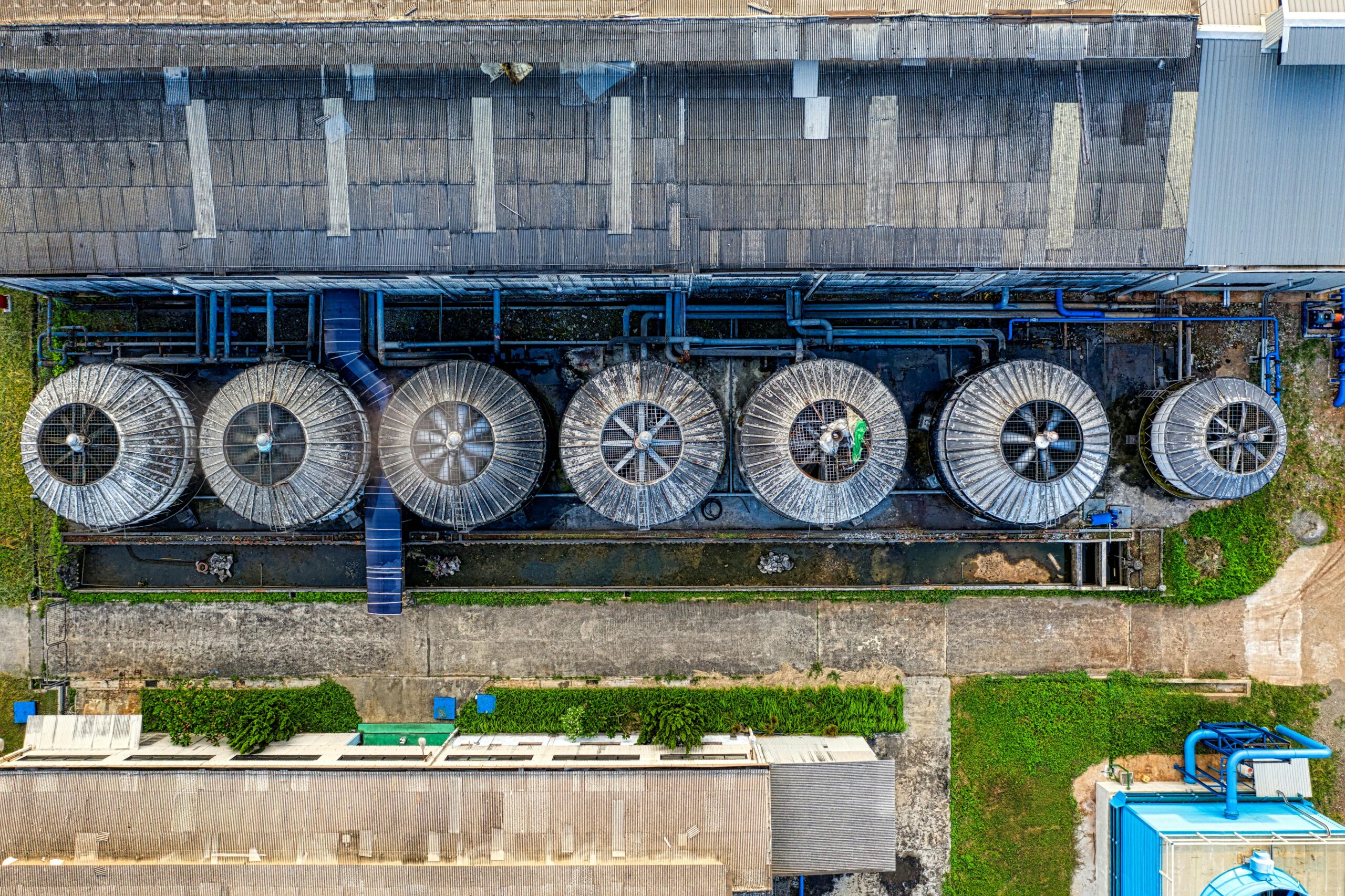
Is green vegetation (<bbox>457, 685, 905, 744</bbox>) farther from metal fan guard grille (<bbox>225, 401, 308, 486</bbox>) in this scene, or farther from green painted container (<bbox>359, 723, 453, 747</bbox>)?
metal fan guard grille (<bbox>225, 401, 308, 486</bbox>)

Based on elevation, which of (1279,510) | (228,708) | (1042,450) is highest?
(1042,450)

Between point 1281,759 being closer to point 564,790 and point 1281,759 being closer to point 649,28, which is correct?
point 564,790

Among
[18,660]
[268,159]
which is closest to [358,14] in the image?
[268,159]

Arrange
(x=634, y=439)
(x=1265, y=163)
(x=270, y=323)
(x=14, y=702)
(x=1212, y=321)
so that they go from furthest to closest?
(x=14, y=702), (x=1212, y=321), (x=270, y=323), (x=634, y=439), (x=1265, y=163)

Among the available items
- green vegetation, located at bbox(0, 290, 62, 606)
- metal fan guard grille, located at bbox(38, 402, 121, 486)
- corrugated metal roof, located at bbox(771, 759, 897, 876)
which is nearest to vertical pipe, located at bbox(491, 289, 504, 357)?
metal fan guard grille, located at bbox(38, 402, 121, 486)

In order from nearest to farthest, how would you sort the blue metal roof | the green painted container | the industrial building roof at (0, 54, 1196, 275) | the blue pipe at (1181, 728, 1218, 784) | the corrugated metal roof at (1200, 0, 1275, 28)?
the industrial building roof at (0, 54, 1196, 275) → the corrugated metal roof at (1200, 0, 1275, 28) → the blue metal roof → the blue pipe at (1181, 728, 1218, 784) → the green painted container

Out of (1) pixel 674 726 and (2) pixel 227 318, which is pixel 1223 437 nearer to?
(1) pixel 674 726

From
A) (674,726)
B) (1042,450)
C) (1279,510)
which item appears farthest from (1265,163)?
(674,726)
